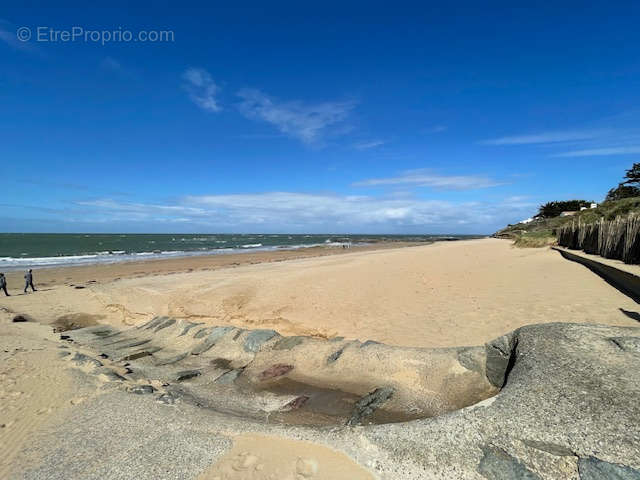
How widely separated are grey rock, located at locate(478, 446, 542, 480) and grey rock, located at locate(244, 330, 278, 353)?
4.86 meters

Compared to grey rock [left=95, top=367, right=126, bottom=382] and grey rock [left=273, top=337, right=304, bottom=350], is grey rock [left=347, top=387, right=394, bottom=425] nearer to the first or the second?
grey rock [left=273, top=337, right=304, bottom=350]

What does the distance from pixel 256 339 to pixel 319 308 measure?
8.93 ft

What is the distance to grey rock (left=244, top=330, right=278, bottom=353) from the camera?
663 cm

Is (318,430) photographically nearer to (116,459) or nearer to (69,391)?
(116,459)

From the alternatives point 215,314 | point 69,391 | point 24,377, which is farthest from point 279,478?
point 215,314

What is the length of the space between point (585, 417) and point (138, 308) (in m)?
12.0

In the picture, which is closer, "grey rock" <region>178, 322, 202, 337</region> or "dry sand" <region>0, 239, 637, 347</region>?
"dry sand" <region>0, 239, 637, 347</region>

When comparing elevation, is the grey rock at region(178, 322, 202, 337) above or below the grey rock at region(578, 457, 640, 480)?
below

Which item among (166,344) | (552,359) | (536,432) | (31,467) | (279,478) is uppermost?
(552,359)

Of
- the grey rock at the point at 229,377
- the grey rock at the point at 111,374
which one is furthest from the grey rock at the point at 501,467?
the grey rock at the point at 111,374

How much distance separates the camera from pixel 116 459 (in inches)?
119

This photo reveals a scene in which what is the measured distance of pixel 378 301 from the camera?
9.38 m

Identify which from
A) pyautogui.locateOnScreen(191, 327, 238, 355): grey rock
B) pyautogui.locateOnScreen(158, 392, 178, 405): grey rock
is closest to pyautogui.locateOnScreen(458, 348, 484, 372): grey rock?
pyautogui.locateOnScreen(158, 392, 178, 405): grey rock

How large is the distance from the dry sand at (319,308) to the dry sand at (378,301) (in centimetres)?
3
